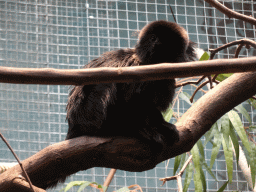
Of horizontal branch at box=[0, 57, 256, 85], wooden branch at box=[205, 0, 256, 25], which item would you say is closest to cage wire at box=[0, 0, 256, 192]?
wooden branch at box=[205, 0, 256, 25]

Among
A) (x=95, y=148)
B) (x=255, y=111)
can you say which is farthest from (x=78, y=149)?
(x=255, y=111)

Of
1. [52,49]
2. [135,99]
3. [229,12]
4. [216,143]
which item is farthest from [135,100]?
[52,49]

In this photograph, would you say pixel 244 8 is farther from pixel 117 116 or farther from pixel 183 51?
pixel 117 116

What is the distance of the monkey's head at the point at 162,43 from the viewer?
1.22 metres

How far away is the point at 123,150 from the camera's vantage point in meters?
1.09

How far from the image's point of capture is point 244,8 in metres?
2.71

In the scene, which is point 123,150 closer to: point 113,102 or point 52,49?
point 113,102

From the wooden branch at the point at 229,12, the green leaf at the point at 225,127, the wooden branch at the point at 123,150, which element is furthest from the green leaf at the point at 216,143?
the wooden branch at the point at 229,12

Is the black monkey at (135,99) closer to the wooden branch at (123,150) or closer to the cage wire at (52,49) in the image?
the wooden branch at (123,150)

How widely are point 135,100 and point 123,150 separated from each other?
22cm

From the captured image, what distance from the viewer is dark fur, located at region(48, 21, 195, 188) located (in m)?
1.16

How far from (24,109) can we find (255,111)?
178 centimetres

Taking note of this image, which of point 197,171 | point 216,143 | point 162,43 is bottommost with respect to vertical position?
point 197,171

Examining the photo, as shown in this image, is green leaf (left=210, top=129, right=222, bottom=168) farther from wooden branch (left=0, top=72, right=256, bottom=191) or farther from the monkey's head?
the monkey's head
